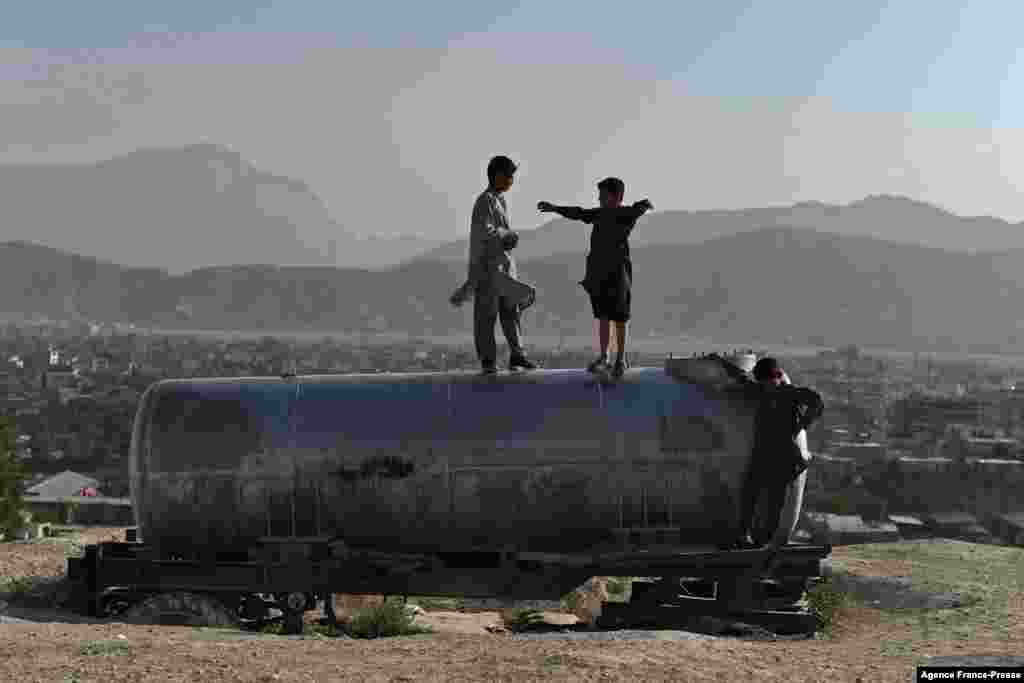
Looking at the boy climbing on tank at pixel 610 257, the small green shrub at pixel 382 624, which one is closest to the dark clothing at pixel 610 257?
the boy climbing on tank at pixel 610 257

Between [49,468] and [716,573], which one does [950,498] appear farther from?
[716,573]

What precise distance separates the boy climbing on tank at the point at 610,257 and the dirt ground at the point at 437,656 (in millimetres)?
3552

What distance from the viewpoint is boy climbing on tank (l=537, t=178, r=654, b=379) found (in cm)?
1369

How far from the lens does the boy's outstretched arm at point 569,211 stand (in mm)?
13555

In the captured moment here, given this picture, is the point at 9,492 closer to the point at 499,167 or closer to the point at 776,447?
the point at 499,167

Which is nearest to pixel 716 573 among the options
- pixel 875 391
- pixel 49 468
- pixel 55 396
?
pixel 49 468

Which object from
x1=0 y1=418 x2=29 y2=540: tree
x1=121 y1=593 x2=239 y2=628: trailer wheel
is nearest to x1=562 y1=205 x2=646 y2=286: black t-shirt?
x1=121 y1=593 x2=239 y2=628: trailer wheel

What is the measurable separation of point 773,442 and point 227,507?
19.9 feet

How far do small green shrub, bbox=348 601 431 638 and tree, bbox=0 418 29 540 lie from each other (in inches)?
543

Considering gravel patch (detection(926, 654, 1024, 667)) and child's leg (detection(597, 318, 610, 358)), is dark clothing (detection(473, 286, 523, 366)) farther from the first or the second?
gravel patch (detection(926, 654, 1024, 667))

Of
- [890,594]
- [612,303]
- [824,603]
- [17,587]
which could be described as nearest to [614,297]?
[612,303]

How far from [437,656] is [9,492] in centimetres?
1894

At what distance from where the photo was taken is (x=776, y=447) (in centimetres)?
1296

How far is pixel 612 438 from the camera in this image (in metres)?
13.0
